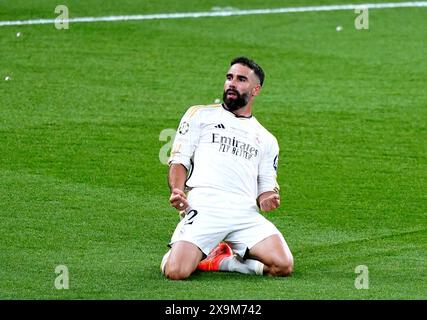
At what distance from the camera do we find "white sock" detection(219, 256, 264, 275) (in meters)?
10.8

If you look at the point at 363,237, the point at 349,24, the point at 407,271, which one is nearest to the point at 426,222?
the point at 363,237

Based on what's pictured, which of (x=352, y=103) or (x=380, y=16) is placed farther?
(x=380, y=16)

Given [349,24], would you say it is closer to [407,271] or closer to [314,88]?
[314,88]

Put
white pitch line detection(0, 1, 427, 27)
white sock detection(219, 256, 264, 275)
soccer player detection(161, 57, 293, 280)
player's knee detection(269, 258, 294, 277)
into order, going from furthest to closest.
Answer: white pitch line detection(0, 1, 427, 27)
white sock detection(219, 256, 264, 275)
soccer player detection(161, 57, 293, 280)
player's knee detection(269, 258, 294, 277)

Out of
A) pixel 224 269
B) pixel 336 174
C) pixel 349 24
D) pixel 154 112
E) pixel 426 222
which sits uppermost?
pixel 349 24

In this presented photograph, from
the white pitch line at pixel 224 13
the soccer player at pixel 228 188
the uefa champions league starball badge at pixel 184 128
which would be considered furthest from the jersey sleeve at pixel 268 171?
the white pitch line at pixel 224 13

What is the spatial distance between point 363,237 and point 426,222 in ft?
2.57

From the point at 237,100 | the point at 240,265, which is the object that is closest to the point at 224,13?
the point at 237,100

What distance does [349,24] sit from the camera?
1952 cm

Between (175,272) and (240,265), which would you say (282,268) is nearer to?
(240,265)

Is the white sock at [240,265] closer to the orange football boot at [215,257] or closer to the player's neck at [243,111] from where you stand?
the orange football boot at [215,257]

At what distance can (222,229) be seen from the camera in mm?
10844

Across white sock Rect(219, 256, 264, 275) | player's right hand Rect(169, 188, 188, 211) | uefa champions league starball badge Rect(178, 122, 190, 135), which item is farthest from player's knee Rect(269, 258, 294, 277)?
uefa champions league starball badge Rect(178, 122, 190, 135)

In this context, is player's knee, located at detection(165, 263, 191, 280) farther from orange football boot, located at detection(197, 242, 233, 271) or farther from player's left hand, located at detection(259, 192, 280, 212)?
player's left hand, located at detection(259, 192, 280, 212)
